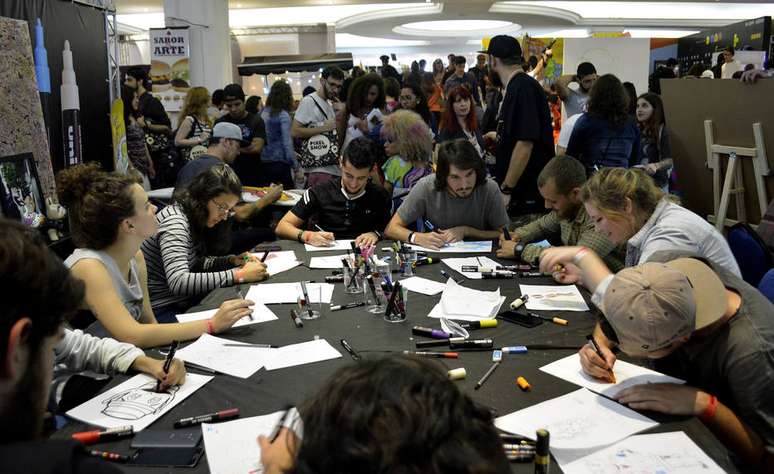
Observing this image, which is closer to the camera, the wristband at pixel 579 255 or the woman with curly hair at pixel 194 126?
the wristband at pixel 579 255

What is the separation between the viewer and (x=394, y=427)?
2.24 feet

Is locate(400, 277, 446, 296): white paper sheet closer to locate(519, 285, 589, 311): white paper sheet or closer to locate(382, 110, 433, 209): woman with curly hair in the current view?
locate(519, 285, 589, 311): white paper sheet

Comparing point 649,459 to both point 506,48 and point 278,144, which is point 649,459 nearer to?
point 506,48

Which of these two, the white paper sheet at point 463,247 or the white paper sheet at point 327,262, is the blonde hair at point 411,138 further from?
the white paper sheet at point 327,262

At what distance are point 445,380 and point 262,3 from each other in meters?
11.5

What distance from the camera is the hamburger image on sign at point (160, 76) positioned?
7.38 m

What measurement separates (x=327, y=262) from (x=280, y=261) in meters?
0.24

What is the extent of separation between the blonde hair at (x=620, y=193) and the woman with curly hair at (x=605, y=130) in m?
2.00

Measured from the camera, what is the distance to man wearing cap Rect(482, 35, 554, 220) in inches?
150

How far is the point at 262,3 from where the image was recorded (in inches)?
437

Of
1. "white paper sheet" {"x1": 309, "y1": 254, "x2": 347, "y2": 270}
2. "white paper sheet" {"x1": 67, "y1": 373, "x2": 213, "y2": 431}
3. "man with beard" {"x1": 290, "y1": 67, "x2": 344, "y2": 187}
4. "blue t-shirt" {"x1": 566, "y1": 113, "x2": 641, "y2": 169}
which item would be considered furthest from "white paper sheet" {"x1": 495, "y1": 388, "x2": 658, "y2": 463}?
"man with beard" {"x1": 290, "y1": 67, "x2": 344, "y2": 187}

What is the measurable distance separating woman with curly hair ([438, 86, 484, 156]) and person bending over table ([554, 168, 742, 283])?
2.59 m

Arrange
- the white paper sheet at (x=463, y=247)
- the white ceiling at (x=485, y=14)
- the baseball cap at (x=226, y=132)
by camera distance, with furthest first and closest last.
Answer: the white ceiling at (x=485, y=14), the baseball cap at (x=226, y=132), the white paper sheet at (x=463, y=247)

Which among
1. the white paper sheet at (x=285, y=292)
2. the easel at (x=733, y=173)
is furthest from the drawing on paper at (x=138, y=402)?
the easel at (x=733, y=173)
